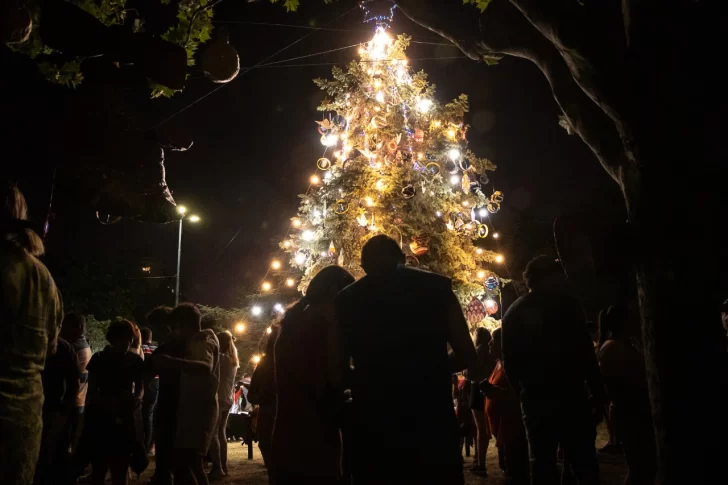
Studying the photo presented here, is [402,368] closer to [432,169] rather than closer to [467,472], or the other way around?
[467,472]

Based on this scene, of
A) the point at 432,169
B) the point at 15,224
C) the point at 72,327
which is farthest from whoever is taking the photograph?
the point at 432,169

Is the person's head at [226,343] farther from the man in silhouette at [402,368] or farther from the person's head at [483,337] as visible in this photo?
the man in silhouette at [402,368]

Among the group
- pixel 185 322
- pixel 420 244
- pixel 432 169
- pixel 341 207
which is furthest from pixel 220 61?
pixel 432 169

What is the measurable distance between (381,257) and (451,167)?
12.1 meters

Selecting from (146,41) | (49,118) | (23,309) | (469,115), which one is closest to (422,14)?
(146,41)

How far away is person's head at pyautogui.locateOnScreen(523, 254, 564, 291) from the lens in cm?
395

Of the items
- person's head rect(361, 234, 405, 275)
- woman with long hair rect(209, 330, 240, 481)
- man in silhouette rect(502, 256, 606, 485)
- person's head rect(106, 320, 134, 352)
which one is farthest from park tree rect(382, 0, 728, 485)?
woman with long hair rect(209, 330, 240, 481)

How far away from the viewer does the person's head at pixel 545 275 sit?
13.0 ft

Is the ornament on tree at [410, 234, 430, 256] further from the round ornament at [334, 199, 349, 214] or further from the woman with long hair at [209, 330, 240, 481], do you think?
the woman with long hair at [209, 330, 240, 481]

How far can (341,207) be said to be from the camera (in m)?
13.3

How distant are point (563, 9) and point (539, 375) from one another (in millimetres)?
2798

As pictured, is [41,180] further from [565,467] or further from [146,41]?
[565,467]

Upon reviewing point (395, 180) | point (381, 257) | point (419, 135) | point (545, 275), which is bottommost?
point (381, 257)

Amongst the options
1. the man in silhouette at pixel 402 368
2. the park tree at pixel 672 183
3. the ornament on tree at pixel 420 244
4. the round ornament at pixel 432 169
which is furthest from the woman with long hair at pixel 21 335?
the round ornament at pixel 432 169
